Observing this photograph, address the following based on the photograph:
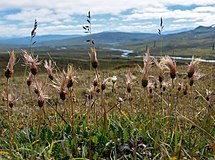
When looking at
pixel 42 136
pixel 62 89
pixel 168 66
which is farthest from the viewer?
pixel 42 136

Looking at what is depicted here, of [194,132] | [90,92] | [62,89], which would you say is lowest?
[194,132]

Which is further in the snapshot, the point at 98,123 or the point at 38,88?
the point at 98,123

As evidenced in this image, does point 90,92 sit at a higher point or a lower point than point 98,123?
higher

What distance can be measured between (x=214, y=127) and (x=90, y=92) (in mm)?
1566

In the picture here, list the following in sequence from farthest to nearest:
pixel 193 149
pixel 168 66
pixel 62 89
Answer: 1. pixel 193 149
2. pixel 168 66
3. pixel 62 89

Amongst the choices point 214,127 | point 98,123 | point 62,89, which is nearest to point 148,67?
point 62,89

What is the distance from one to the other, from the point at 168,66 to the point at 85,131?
125 centimetres

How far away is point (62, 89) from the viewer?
104 inches

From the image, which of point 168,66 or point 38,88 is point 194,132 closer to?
point 168,66

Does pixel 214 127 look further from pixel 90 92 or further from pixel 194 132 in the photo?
pixel 90 92

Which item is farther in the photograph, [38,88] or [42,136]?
[42,136]

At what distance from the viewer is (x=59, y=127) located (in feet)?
12.1

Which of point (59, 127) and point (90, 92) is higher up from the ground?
point (90, 92)

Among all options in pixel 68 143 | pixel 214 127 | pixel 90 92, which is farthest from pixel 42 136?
pixel 214 127
